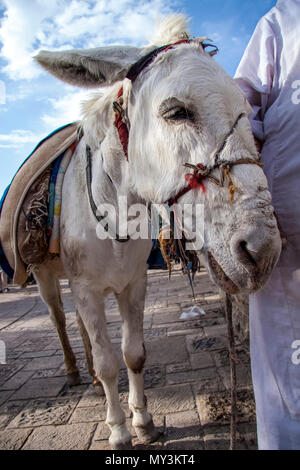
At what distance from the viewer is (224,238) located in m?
1.07

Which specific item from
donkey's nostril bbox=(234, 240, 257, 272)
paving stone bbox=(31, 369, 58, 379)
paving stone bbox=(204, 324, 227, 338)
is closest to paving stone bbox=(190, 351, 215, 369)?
paving stone bbox=(204, 324, 227, 338)

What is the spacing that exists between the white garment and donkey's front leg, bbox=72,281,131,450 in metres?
1.03

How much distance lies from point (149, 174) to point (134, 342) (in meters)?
1.41

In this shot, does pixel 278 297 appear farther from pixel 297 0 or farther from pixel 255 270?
pixel 297 0

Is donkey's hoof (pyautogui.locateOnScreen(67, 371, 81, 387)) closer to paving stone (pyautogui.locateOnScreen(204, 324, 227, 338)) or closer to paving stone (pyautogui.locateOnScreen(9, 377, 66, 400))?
paving stone (pyautogui.locateOnScreen(9, 377, 66, 400))

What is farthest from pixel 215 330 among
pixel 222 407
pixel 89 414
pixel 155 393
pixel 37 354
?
pixel 37 354

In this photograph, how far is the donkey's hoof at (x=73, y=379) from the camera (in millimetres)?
3193

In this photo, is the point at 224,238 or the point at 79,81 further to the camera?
the point at 79,81

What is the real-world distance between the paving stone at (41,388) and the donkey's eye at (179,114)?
288 cm

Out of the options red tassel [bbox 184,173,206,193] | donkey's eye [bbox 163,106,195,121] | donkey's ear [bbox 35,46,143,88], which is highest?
donkey's ear [bbox 35,46,143,88]

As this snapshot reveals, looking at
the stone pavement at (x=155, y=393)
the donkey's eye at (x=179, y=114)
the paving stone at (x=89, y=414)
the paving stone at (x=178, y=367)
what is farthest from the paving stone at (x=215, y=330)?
the donkey's eye at (x=179, y=114)

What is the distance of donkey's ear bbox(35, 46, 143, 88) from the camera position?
59.2 inches
